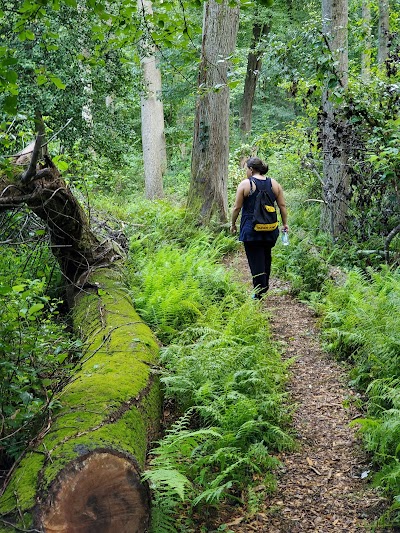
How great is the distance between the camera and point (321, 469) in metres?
4.48

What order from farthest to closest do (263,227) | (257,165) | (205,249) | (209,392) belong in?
(205,249), (257,165), (263,227), (209,392)

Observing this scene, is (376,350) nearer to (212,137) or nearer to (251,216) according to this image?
(251,216)

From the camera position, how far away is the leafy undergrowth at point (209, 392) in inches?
156

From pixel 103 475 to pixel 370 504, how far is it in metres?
2.04

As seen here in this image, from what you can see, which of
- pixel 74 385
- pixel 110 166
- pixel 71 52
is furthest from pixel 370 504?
pixel 110 166

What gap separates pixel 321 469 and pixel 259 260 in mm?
3830

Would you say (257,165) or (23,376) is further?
(257,165)

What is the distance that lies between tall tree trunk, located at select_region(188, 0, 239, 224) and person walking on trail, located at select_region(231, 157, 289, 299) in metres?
4.56

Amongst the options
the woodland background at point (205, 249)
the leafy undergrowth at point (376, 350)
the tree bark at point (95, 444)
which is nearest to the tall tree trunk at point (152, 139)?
the woodland background at point (205, 249)

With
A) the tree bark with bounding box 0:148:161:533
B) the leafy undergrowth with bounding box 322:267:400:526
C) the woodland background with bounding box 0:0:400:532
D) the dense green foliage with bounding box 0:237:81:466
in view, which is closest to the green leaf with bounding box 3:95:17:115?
the woodland background with bounding box 0:0:400:532

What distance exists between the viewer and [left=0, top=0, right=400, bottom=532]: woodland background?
4121mm

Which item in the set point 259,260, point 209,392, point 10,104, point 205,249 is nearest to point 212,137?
point 205,249

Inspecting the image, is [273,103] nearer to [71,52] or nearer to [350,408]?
[71,52]

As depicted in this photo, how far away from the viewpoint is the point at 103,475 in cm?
339
